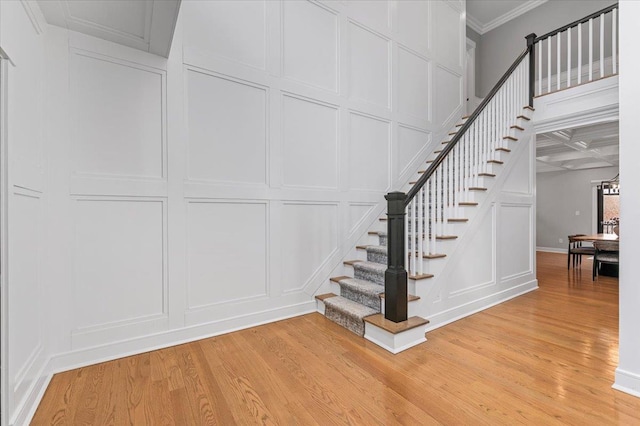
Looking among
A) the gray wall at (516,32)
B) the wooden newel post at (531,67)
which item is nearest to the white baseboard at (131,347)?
the wooden newel post at (531,67)

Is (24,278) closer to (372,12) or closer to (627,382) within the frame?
(627,382)

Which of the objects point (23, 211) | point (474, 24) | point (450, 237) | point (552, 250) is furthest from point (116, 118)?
point (552, 250)

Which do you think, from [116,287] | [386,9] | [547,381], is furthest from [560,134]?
[116,287]

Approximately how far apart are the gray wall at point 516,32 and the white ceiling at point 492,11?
10cm

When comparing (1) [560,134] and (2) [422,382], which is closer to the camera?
(2) [422,382]

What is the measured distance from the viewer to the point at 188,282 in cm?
269

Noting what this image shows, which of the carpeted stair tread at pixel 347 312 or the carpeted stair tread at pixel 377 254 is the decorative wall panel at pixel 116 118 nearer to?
the carpeted stair tread at pixel 347 312

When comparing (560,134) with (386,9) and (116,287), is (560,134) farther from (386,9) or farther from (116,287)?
(116,287)

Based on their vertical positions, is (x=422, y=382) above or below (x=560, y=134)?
below

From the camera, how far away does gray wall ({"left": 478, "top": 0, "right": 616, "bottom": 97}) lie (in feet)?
17.9

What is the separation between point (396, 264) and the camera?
8.57 ft

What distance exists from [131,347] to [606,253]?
7.13 m

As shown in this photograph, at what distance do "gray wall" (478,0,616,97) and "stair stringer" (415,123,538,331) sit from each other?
312cm

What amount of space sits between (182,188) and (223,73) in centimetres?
119
